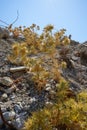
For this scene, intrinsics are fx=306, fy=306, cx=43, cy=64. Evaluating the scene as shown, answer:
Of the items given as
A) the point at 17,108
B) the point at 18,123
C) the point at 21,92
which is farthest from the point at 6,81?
the point at 18,123

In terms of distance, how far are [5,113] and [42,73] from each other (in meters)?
0.95

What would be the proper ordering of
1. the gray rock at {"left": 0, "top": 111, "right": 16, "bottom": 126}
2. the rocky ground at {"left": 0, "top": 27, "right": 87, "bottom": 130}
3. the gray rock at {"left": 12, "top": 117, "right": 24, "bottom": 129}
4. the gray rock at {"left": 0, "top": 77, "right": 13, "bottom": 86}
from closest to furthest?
the gray rock at {"left": 12, "top": 117, "right": 24, "bottom": 129}, the gray rock at {"left": 0, "top": 111, "right": 16, "bottom": 126}, the rocky ground at {"left": 0, "top": 27, "right": 87, "bottom": 130}, the gray rock at {"left": 0, "top": 77, "right": 13, "bottom": 86}

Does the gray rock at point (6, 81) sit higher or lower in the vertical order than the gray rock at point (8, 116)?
higher

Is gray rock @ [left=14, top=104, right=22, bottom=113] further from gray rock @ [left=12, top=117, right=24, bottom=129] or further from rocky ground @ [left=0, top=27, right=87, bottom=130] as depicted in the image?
gray rock @ [left=12, top=117, right=24, bottom=129]

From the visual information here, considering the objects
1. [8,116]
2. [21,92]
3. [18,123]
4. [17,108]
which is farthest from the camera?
[21,92]

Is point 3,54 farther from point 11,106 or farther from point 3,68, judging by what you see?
point 11,106

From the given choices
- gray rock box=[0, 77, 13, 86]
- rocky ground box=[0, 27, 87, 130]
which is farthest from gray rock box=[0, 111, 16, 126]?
gray rock box=[0, 77, 13, 86]

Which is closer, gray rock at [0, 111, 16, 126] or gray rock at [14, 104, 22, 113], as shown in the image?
gray rock at [0, 111, 16, 126]

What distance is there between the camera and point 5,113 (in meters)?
4.38

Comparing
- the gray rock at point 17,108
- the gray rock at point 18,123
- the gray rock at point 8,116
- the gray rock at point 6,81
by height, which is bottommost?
the gray rock at point 18,123

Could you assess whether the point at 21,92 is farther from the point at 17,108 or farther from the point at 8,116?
the point at 8,116

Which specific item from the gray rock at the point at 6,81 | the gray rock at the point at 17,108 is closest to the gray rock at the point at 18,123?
the gray rock at the point at 17,108

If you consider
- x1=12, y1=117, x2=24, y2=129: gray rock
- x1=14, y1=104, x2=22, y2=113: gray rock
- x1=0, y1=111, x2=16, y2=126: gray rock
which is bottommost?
x1=12, y1=117, x2=24, y2=129: gray rock

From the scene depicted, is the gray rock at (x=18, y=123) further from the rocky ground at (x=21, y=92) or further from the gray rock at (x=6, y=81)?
the gray rock at (x=6, y=81)
